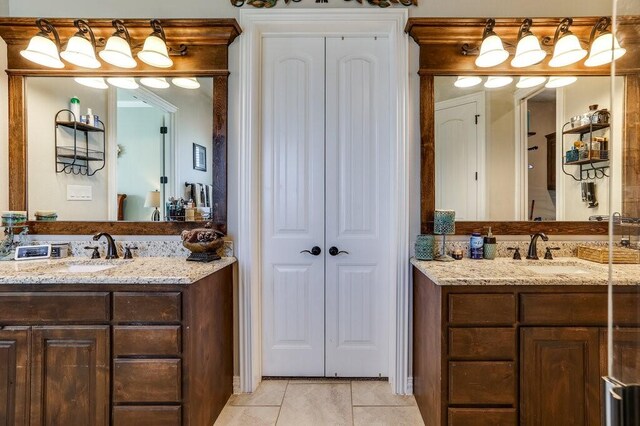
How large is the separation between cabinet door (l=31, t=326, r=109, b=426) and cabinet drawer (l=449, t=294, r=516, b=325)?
173 centimetres

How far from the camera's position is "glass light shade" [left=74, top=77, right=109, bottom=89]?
7.34 ft

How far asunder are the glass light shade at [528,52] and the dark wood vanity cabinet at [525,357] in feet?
4.59

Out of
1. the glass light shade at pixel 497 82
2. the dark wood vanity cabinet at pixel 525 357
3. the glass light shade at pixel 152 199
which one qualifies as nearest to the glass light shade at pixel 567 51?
the glass light shade at pixel 497 82

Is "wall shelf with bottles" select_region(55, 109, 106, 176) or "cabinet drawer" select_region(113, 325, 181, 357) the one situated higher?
"wall shelf with bottles" select_region(55, 109, 106, 176)

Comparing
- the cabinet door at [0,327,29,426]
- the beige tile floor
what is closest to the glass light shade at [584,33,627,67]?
the beige tile floor

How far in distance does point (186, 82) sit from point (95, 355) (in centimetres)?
173

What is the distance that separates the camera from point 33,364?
5.24 feet

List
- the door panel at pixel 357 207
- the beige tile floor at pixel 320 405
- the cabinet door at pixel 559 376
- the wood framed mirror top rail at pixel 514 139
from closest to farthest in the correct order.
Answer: the cabinet door at pixel 559 376, the beige tile floor at pixel 320 405, the wood framed mirror top rail at pixel 514 139, the door panel at pixel 357 207

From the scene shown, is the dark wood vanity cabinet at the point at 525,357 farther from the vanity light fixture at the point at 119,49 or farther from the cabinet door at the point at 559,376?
the vanity light fixture at the point at 119,49

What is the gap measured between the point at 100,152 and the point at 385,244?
2089 mm

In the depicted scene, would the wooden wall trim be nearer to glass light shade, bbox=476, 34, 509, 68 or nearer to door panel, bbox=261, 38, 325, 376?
door panel, bbox=261, 38, 325, 376

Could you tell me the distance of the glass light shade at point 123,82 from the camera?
2232mm

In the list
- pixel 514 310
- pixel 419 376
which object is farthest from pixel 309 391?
pixel 514 310

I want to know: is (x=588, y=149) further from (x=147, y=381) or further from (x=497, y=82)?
(x=147, y=381)
